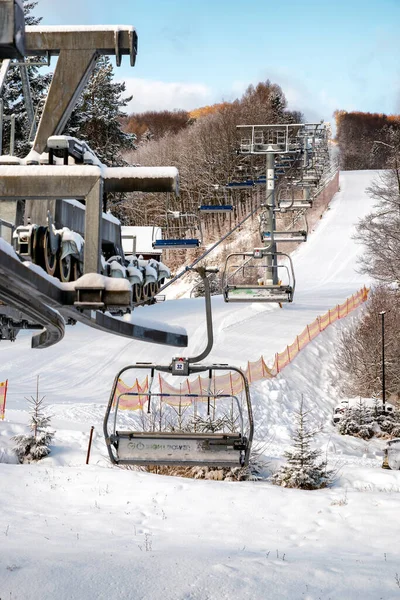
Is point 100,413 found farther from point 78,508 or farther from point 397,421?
point 397,421

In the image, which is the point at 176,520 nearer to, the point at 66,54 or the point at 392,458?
the point at 392,458

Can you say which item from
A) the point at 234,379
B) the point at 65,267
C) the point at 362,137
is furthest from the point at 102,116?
the point at 362,137

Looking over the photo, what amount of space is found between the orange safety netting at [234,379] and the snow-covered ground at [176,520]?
80 cm

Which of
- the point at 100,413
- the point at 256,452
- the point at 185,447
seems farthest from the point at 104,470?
the point at 185,447

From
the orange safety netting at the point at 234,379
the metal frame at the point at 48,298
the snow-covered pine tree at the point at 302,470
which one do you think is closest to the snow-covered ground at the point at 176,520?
the snow-covered pine tree at the point at 302,470

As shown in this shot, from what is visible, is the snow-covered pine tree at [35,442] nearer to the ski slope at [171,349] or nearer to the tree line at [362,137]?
the ski slope at [171,349]

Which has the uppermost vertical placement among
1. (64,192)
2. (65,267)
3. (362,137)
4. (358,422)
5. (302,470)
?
(362,137)

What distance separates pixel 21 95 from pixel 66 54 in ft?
41.7

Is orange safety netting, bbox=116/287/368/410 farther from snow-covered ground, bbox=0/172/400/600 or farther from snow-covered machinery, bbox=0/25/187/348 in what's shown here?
snow-covered machinery, bbox=0/25/187/348

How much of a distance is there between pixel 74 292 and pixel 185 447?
3.06 metres

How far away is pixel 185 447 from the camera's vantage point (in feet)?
23.9

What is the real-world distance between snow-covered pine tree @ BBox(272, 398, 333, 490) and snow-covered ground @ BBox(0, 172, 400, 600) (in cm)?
43

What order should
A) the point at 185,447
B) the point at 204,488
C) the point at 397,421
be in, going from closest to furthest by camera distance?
1. the point at 185,447
2. the point at 204,488
3. the point at 397,421

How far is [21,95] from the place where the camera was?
1672 cm
